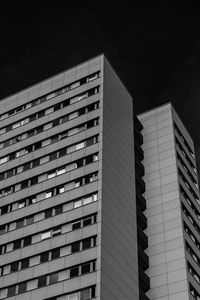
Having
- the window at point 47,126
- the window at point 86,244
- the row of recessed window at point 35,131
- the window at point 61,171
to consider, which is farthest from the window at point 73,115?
the window at point 86,244

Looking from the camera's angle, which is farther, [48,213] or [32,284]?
[48,213]

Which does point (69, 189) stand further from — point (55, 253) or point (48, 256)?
point (48, 256)

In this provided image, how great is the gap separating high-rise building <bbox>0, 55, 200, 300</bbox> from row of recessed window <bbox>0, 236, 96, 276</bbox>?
12 centimetres

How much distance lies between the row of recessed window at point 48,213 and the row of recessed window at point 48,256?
4.87 meters

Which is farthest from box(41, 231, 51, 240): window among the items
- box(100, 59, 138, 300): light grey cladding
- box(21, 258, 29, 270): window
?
box(100, 59, 138, 300): light grey cladding

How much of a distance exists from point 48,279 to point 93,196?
9922 millimetres

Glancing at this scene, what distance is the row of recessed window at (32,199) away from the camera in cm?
6819

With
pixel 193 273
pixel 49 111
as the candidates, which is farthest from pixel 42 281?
pixel 49 111

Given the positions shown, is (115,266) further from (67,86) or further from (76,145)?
(67,86)

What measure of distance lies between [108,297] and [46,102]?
3298 cm

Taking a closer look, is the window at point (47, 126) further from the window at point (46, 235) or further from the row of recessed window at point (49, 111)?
the window at point (46, 235)

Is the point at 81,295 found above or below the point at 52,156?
below

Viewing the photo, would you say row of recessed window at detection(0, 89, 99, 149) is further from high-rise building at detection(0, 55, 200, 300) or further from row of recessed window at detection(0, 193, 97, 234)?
row of recessed window at detection(0, 193, 97, 234)

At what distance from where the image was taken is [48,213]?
66.6m
